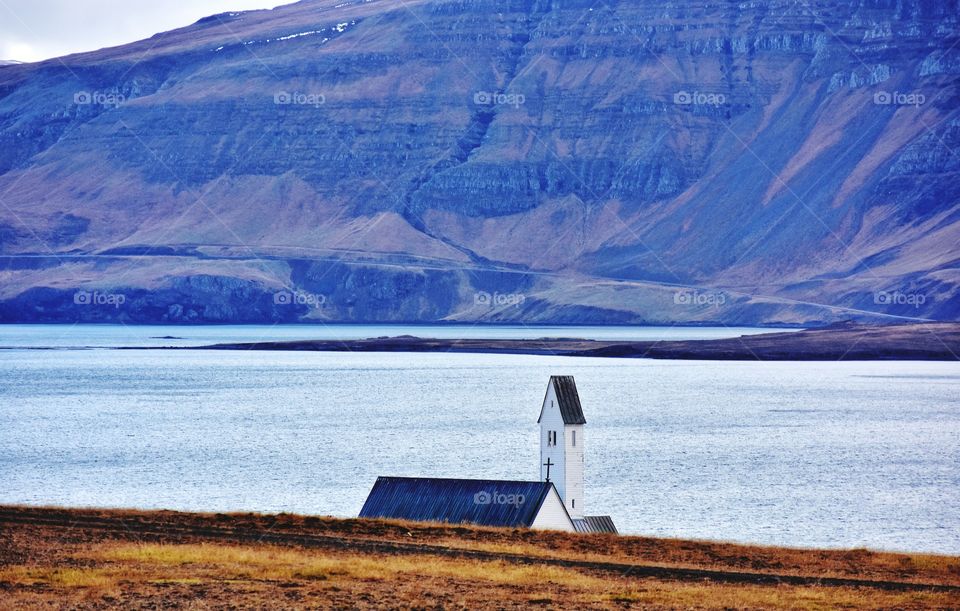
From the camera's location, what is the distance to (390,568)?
109ft

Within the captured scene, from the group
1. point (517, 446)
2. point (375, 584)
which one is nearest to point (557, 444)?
point (375, 584)

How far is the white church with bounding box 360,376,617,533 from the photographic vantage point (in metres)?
43.6

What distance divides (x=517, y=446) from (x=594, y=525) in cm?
3976

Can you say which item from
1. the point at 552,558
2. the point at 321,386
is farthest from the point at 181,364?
the point at 552,558

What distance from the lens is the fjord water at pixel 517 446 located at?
65.2 m

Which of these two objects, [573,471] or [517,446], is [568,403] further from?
[517,446]

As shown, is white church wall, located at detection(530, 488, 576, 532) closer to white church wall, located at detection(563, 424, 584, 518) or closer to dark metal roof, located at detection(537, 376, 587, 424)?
white church wall, located at detection(563, 424, 584, 518)

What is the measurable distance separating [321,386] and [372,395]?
581 inches

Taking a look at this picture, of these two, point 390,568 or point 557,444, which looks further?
point 557,444

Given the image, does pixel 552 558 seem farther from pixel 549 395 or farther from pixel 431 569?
pixel 549 395

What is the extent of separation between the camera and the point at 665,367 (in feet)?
645

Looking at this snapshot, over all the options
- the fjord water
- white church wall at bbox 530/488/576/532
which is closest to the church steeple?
white church wall at bbox 530/488/576/532

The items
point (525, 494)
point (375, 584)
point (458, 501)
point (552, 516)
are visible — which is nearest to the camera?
point (375, 584)

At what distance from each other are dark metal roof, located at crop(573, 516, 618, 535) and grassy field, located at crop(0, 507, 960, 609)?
564 cm
